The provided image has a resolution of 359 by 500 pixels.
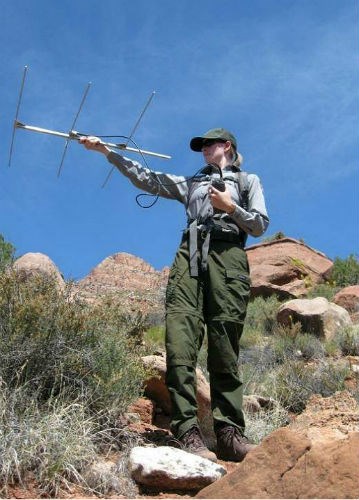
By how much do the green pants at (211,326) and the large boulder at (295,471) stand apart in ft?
4.09

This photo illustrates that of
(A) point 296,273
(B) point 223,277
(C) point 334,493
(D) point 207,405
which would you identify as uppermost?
(A) point 296,273

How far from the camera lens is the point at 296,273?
19.1 metres

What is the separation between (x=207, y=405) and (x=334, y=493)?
272 centimetres

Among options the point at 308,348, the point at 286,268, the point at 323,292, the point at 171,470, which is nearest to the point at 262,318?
the point at 308,348

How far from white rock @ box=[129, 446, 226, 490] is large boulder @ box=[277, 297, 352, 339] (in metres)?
7.41

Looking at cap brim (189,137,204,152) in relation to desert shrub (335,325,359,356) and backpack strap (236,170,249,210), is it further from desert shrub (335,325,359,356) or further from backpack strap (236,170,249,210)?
desert shrub (335,325,359,356)

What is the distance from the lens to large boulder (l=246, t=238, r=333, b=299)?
1750cm

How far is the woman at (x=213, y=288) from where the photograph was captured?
5.07m

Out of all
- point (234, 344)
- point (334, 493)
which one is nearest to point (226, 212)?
point (234, 344)

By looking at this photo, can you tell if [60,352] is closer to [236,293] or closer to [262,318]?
[236,293]

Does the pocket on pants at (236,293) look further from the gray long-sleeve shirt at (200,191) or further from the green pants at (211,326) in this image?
the gray long-sleeve shirt at (200,191)

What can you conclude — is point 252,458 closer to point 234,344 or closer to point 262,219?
point 234,344

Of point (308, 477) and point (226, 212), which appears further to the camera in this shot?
point (226, 212)

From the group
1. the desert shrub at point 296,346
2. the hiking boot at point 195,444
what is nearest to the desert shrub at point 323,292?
the desert shrub at point 296,346
